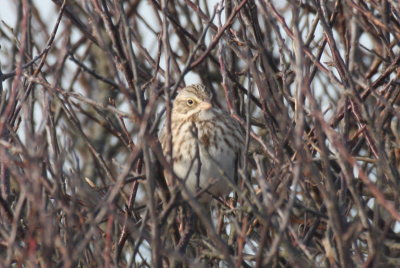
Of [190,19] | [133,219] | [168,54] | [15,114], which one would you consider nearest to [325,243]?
[168,54]

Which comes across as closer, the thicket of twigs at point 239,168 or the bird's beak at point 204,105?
the thicket of twigs at point 239,168

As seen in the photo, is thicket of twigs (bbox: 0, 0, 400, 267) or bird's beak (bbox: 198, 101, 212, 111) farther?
bird's beak (bbox: 198, 101, 212, 111)

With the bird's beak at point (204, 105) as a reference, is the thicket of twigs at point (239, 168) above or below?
below

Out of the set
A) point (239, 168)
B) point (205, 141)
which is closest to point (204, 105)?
point (205, 141)

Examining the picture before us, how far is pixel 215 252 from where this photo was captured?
→ 180 inches

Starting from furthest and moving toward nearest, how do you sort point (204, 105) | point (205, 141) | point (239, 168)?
point (204, 105), point (205, 141), point (239, 168)

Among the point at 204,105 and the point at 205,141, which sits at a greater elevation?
the point at 204,105

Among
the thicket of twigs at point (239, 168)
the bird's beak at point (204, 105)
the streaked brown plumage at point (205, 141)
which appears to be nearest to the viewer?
the thicket of twigs at point (239, 168)

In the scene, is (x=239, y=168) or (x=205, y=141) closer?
(x=239, y=168)

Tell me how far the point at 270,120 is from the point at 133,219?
41.3 inches

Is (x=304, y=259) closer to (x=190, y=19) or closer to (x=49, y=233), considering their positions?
(x=49, y=233)

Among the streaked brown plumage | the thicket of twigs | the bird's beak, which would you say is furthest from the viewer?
the bird's beak

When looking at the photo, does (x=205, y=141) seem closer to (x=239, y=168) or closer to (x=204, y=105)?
(x=204, y=105)

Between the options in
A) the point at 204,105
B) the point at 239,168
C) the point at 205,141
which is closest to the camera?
the point at 239,168
